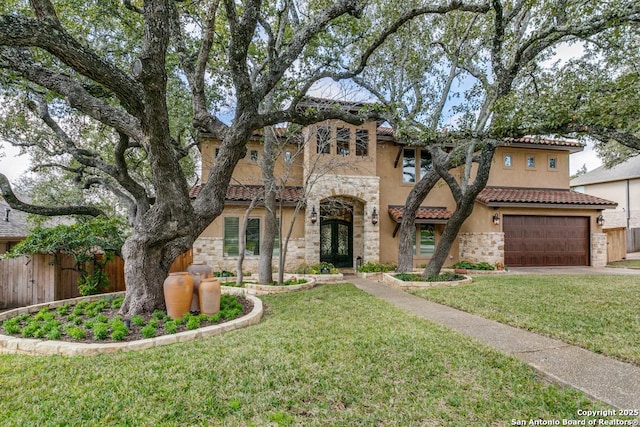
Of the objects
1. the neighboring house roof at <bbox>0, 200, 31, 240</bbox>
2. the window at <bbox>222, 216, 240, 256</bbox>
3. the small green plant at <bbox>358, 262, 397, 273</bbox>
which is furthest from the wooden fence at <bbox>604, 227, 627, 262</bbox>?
the neighboring house roof at <bbox>0, 200, 31, 240</bbox>

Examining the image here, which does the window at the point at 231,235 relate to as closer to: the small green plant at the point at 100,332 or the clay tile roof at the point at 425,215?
the clay tile roof at the point at 425,215

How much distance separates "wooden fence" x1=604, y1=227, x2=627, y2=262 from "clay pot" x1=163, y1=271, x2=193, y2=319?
67.2 feet

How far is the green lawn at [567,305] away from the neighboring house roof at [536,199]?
13.4 feet

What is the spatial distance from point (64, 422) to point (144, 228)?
3.94 m

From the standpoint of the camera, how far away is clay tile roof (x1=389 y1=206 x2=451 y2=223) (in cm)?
1406

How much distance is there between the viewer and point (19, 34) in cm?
395

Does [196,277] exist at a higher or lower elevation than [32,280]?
higher

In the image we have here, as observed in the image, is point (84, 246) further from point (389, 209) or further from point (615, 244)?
point (615, 244)

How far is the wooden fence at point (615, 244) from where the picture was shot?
1685 cm

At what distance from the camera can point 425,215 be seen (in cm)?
1442

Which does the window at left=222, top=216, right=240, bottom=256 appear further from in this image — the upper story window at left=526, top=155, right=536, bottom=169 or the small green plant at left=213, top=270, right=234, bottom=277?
the upper story window at left=526, top=155, right=536, bottom=169

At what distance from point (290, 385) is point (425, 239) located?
12.7 meters

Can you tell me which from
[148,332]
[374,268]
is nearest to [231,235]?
[374,268]

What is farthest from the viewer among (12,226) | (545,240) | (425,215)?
(12,226)
